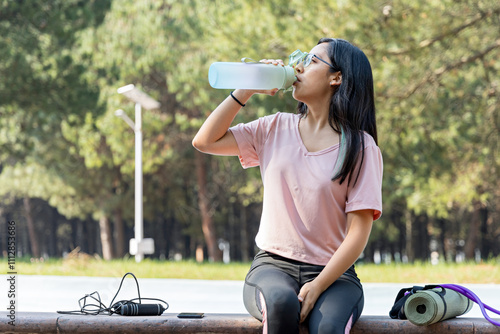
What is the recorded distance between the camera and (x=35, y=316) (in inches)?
107

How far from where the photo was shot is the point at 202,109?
19.1 m

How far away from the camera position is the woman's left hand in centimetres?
239

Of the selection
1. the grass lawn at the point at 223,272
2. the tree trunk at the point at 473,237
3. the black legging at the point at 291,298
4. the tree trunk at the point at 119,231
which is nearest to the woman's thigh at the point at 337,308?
the black legging at the point at 291,298

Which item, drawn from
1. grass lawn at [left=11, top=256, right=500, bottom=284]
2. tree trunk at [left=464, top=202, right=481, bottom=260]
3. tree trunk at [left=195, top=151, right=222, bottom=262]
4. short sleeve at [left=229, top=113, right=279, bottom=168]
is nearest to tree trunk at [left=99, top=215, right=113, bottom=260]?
tree trunk at [left=195, top=151, right=222, bottom=262]

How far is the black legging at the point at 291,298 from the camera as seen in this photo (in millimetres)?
2332


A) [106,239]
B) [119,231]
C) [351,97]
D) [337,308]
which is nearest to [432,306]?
[337,308]

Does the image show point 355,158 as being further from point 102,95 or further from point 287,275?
point 102,95

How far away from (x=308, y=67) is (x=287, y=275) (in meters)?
0.84

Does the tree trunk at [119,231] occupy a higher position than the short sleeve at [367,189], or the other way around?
the short sleeve at [367,189]

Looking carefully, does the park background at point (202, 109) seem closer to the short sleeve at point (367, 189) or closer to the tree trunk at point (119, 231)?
the tree trunk at point (119, 231)

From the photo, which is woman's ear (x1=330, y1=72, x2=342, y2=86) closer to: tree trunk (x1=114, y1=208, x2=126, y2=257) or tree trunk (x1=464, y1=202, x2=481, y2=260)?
tree trunk (x1=464, y1=202, x2=481, y2=260)

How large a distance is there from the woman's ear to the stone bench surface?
3.10 feet

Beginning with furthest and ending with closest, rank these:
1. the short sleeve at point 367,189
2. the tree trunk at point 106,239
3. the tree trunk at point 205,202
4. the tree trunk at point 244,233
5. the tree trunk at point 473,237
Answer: the tree trunk at point 244,233 → the tree trunk at point 106,239 → the tree trunk at point 473,237 → the tree trunk at point 205,202 → the short sleeve at point 367,189

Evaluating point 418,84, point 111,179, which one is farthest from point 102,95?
point 418,84
